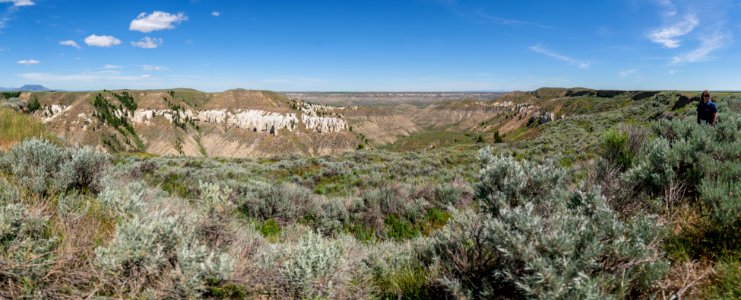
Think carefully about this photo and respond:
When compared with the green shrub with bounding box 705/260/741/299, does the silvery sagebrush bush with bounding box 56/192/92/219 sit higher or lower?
higher

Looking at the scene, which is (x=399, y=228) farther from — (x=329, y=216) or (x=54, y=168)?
(x=54, y=168)

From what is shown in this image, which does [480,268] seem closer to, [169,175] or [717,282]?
[717,282]

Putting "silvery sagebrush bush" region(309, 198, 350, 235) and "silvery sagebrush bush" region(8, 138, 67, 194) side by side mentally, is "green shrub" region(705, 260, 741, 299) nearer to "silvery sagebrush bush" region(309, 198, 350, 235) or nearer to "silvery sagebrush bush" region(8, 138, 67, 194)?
"silvery sagebrush bush" region(309, 198, 350, 235)

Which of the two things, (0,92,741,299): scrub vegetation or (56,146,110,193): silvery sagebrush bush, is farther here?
(56,146,110,193): silvery sagebrush bush

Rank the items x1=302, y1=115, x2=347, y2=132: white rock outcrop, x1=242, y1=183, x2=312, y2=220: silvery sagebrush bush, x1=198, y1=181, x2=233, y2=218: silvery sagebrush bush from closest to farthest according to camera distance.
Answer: x1=198, y1=181, x2=233, y2=218: silvery sagebrush bush < x1=242, y1=183, x2=312, y2=220: silvery sagebrush bush < x1=302, y1=115, x2=347, y2=132: white rock outcrop

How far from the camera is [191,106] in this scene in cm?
18700

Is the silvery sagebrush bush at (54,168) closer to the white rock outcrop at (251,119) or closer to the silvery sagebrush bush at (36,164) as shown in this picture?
the silvery sagebrush bush at (36,164)

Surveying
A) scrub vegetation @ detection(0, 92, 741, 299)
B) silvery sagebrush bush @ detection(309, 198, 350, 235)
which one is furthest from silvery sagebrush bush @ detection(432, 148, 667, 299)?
silvery sagebrush bush @ detection(309, 198, 350, 235)

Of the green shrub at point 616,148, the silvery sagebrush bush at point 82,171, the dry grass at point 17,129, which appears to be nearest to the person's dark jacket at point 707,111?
the green shrub at point 616,148

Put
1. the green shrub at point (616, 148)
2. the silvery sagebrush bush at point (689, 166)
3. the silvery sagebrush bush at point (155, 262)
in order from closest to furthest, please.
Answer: the silvery sagebrush bush at point (155, 262) < the silvery sagebrush bush at point (689, 166) < the green shrub at point (616, 148)

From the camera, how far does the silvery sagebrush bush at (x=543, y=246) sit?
2.34 m

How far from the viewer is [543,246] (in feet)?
7.98

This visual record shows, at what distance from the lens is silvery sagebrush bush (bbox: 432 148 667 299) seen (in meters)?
2.34

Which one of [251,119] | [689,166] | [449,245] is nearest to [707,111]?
[689,166]
